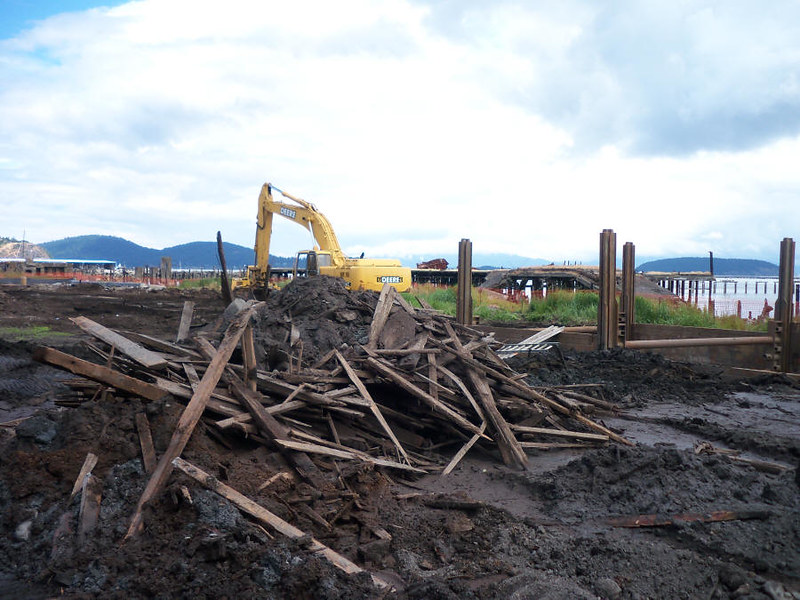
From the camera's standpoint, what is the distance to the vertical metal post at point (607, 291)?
1202 cm

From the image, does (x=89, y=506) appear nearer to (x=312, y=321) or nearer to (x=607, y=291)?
(x=312, y=321)

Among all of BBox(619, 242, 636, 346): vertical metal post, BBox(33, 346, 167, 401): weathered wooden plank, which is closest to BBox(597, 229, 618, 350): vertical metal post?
BBox(619, 242, 636, 346): vertical metal post

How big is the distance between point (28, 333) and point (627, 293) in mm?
15220

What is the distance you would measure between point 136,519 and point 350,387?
2.72 m

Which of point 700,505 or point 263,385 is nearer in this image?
point 700,505

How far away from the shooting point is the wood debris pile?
503cm

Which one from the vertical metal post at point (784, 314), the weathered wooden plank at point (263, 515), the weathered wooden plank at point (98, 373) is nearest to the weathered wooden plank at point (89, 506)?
the weathered wooden plank at point (263, 515)

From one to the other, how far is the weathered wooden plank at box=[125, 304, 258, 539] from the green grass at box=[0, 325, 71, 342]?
12088 millimetres

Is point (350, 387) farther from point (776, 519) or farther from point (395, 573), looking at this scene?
point (776, 519)

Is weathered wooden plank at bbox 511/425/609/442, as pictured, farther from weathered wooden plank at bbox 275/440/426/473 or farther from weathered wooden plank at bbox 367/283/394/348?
weathered wooden plank at bbox 367/283/394/348

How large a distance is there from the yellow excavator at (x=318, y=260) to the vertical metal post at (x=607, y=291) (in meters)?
7.46

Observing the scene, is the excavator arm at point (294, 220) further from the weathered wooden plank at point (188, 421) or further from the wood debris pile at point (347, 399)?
the weathered wooden plank at point (188, 421)

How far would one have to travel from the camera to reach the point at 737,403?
30.6 feet

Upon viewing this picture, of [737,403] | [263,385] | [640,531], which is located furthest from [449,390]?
[737,403]
